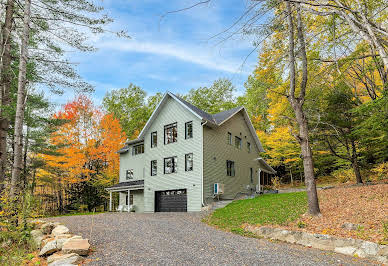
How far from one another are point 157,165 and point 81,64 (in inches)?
461

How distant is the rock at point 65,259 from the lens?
4856 mm

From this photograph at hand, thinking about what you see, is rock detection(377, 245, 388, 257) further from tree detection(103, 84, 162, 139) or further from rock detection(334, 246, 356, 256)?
tree detection(103, 84, 162, 139)

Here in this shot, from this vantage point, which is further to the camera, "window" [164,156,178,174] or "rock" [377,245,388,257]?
"window" [164,156,178,174]

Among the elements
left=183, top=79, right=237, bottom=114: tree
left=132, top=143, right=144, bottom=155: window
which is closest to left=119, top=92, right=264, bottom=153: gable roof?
left=132, top=143, right=144, bottom=155: window

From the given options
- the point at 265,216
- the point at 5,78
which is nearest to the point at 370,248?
the point at 265,216

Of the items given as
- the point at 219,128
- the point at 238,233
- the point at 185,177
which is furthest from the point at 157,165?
the point at 238,233

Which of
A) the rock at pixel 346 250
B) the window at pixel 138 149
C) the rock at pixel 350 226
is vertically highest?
the window at pixel 138 149

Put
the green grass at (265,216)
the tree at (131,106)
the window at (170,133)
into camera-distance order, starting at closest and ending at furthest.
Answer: the green grass at (265,216) → the window at (170,133) → the tree at (131,106)

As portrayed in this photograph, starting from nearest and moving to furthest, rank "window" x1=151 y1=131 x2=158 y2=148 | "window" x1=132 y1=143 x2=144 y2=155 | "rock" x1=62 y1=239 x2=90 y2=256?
"rock" x1=62 y1=239 x2=90 y2=256, "window" x1=151 y1=131 x2=158 y2=148, "window" x1=132 y1=143 x2=144 y2=155

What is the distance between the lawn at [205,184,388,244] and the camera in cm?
729

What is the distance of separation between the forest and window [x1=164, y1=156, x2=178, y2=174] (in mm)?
7286

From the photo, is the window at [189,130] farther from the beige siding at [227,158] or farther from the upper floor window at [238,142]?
the upper floor window at [238,142]

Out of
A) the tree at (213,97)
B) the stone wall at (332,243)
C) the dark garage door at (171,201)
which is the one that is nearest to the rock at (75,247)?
the stone wall at (332,243)

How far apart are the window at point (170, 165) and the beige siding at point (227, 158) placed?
263cm
